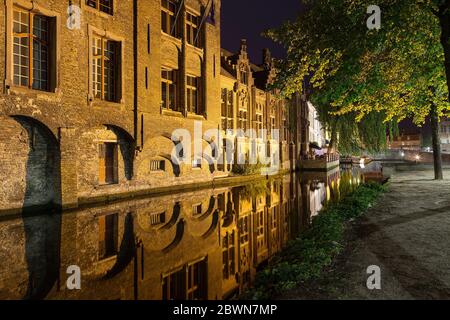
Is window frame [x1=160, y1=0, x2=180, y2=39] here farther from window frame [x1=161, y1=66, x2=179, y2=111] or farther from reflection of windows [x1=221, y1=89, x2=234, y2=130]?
reflection of windows [x1=221, y1=89, x2=234, y2=130]

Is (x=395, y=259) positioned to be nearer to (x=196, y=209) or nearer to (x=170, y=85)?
(x=196, y=209)

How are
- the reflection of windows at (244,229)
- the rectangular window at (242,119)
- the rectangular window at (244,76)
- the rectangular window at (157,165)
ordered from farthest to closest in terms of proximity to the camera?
1. the rectangular window at (244,76)
2. the rectangular window at (242,119)
3. the rectangular window at (157,165)
4. the reflection of windows at (244,229)

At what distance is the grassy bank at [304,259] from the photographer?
3.98m

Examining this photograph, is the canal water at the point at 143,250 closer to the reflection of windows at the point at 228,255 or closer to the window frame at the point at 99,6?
the reflection of windows at the point at 228,255

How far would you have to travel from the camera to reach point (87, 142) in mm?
12820

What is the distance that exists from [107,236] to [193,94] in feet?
46.6

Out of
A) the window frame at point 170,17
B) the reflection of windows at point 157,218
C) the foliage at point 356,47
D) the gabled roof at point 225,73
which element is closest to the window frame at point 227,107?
the gabled roof at point 225,73

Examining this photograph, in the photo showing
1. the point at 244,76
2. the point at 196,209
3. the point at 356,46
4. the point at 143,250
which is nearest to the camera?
the point at 143,250

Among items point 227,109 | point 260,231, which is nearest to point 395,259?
point 260,231

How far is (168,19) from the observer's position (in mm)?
17797

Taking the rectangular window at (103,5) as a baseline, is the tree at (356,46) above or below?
below

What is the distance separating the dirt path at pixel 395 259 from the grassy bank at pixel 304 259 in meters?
0.18

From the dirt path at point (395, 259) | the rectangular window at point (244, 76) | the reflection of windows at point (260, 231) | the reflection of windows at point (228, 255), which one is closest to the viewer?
the dirt path at point (395, 259)

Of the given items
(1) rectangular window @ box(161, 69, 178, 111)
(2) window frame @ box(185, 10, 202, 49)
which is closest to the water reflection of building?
(1) rectangular window @ box(161, 69, 178, 111)
